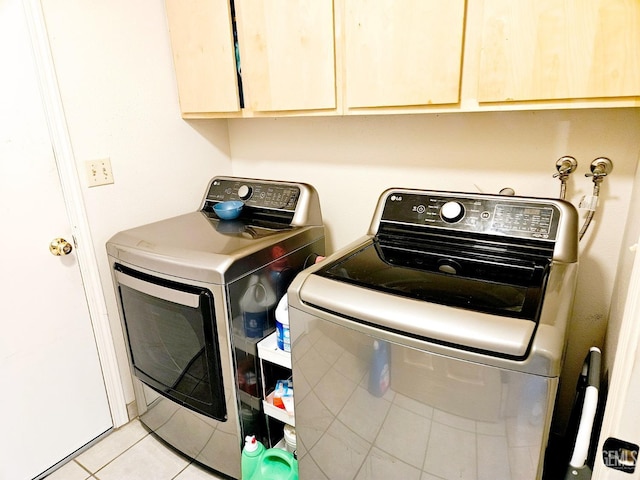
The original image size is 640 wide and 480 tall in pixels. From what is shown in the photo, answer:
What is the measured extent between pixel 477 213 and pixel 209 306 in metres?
0.95

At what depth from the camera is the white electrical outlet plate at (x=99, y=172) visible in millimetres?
1616

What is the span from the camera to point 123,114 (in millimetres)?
1698

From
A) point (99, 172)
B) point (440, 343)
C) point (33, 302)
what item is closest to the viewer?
point (440, 343)

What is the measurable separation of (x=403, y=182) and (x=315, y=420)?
1.02 metres

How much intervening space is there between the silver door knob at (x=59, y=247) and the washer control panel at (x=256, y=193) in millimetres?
628

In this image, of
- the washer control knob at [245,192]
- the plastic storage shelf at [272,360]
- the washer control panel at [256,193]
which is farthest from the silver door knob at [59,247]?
the plastic storage shelf at [272,360]

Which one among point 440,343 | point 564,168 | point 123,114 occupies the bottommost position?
point 440,343

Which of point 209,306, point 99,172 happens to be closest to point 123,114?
point 99,172

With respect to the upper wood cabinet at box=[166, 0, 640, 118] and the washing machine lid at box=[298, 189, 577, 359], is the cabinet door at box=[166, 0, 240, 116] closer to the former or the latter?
the upper wood cabinet at box=[166, 0, 640, 118]

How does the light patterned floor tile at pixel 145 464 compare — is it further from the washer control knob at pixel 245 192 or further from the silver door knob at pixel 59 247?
the washer control knob at pixel 245 192

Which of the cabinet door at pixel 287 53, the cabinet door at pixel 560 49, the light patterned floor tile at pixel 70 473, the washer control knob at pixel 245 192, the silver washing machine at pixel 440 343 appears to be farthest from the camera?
the washer control knob at pixel 245 192

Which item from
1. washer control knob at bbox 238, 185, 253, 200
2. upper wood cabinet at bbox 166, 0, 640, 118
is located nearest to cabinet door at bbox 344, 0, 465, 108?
upper wood cabinet at bbox 166, 0, 640, 118

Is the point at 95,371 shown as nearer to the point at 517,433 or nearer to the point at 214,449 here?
the point at 214,449

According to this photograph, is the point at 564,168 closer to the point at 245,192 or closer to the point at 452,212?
the point at 452,212
